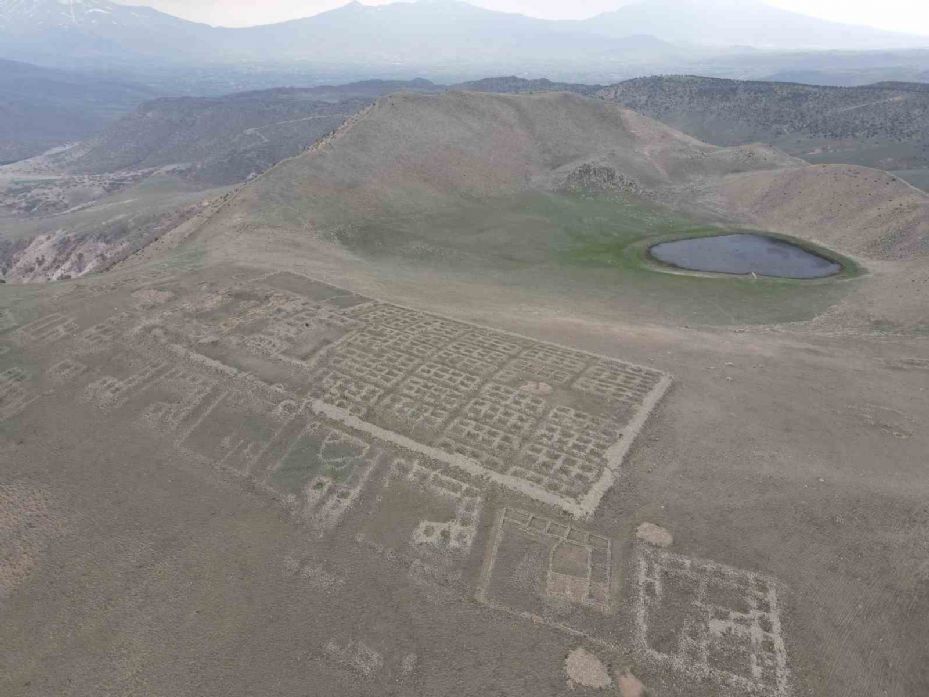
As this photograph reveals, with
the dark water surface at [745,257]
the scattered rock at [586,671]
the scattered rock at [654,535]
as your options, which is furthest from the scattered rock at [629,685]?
the dark water surface at [745,257]

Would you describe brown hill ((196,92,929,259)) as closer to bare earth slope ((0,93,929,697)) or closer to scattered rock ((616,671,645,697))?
bare earth slope ((0,93,929,697))

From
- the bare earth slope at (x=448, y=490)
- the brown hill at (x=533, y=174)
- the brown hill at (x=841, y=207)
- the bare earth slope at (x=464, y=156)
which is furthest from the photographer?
the bare earth slope at (x=464, y=156)

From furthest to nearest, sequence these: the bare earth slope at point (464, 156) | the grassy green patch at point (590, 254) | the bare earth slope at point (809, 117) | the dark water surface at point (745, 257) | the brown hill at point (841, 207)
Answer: the bare earth slope at point (809, 117)
the bare earth slope at point (464, 156)
the brown hill at point (841, 207)
the dark water surface at point (745, 257)
the grassy green patch at point (590, 254)

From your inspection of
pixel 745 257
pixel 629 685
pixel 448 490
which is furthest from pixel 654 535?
pixel 745 257

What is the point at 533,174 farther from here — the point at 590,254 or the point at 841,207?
the point at 841,207

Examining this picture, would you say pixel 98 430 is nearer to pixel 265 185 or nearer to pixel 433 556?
pixel 433 556

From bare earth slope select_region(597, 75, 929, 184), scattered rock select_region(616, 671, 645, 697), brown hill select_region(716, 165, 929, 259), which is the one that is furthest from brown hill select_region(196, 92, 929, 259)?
scattered rock select_region(616, 671, 645, 697)

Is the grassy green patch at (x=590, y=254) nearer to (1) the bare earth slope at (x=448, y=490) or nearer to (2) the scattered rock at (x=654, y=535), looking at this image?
(1) the bare earth slope at (x=448, y=490)

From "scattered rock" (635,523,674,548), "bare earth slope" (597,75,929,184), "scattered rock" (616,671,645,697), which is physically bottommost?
"scattered rock" (616,671,645,697)
